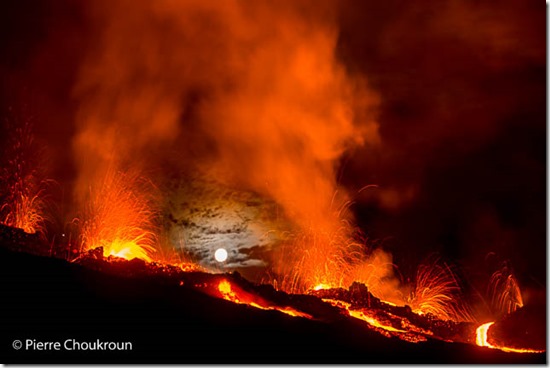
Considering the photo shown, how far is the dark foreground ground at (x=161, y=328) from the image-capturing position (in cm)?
1158

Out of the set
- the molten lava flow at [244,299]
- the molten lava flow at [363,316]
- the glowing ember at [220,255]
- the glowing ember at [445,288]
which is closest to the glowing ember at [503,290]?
the glowing ember at [445,288]

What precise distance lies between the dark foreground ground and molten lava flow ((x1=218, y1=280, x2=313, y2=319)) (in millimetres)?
539

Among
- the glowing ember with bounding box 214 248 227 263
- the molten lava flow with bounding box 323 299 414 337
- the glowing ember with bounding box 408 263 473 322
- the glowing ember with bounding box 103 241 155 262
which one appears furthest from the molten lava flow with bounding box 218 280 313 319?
the glowing ember with bounding box 408 263 473 322

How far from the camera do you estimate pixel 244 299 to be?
14.0 m

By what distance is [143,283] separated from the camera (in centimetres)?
1343

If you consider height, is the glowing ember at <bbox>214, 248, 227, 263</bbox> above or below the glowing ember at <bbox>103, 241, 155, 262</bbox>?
above

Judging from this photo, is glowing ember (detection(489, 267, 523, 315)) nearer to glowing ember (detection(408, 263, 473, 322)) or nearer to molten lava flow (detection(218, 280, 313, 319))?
glowing ember (detection(408, 263, 473, 322))

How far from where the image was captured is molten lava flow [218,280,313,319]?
13.8 metres

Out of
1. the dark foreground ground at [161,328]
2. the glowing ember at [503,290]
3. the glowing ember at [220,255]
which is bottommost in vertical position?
the dark foreground ground at [161,328]

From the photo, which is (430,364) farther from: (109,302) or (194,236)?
(194,236)

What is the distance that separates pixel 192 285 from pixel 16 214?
6.31 meters

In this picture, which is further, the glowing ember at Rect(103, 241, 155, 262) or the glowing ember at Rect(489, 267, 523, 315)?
the glowing ember at Rect(489, 267, 523, 315)

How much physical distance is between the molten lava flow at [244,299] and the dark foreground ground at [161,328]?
539mm

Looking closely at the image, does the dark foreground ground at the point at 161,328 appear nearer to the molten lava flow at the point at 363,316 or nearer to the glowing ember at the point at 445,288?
the molten lava flow at the point at 363,316
